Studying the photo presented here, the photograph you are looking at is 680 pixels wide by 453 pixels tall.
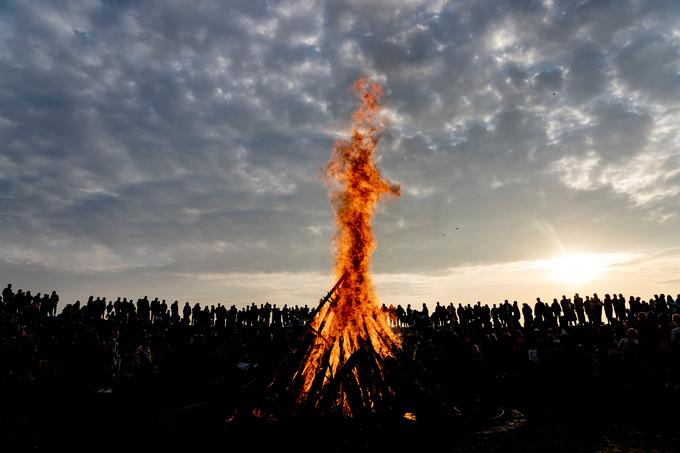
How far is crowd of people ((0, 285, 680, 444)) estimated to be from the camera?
14508 mm

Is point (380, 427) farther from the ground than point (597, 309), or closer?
→ closer

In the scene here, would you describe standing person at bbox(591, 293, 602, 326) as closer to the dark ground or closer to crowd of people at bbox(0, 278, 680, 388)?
crowd of people at bbox(0, 278, 680, 388)

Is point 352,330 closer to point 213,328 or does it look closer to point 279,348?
point 279,348

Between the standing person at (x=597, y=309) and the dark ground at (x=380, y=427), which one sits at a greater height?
the standing person at (x=597, y=309)

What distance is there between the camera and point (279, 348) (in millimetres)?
12266

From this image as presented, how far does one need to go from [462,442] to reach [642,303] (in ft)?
71.5

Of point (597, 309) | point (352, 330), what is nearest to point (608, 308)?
point (597, 309)

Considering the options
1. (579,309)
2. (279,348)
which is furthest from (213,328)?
(579,309)

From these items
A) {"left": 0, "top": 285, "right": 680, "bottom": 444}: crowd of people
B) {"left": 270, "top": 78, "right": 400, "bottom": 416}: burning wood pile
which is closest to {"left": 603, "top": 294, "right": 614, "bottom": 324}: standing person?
{"left": 0, "top": 285, "right": 680, "bottom": 444}: crowd of people

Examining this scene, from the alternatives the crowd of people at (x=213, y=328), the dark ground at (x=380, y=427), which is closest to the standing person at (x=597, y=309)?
the crowd of people at (x=213, y=328)

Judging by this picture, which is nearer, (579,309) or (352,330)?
(352,330)

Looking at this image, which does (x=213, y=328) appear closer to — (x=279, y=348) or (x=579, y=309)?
(x=279, y=348)

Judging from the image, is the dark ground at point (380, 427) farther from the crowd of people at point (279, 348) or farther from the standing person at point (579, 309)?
the standing person at point (579, 309)

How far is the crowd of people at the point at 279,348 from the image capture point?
47.6 feet
